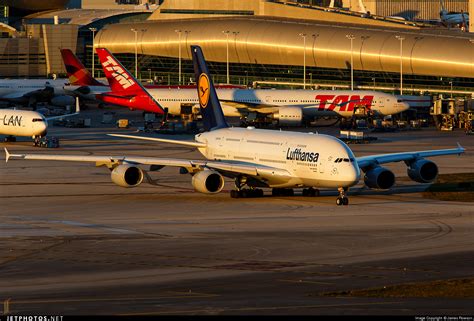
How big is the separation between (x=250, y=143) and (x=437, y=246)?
65.8ft

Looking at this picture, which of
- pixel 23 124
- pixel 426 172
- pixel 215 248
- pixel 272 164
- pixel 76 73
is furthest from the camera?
pixel 76 73

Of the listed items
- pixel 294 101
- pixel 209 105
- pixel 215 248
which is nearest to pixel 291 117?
pixel 294 101

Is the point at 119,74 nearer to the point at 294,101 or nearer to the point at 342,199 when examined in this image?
the point at 294,101

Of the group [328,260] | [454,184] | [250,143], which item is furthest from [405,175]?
[328,260]

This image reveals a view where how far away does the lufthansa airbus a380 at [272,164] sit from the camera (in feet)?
214

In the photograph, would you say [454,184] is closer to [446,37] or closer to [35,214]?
[35,214]

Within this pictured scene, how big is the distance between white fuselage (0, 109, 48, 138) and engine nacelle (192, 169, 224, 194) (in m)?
46.4

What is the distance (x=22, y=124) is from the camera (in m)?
112

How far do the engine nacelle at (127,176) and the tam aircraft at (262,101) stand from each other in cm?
6696

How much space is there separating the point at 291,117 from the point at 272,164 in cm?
6597

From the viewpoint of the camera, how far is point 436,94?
162125mm

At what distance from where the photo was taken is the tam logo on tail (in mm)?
140000

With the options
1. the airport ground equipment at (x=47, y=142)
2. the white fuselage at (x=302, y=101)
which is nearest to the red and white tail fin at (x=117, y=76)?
the white fuselage at (x=302, y=101)

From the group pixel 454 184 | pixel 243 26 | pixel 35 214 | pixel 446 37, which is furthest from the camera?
pixel 243 26
